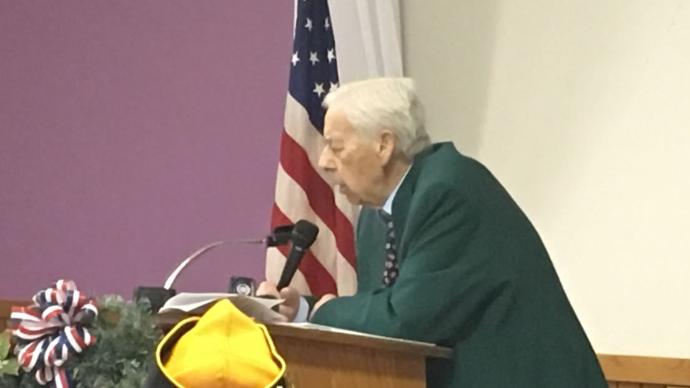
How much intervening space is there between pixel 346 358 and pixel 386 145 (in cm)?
61

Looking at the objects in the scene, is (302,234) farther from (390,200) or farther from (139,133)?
(139,133)

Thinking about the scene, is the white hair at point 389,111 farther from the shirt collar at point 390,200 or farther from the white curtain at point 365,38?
the white curtain at point 365,38

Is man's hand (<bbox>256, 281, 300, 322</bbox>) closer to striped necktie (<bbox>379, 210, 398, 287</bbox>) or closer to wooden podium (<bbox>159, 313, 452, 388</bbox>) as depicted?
striped necktie (<bbox>379, 210, 398, 287</bbox>)

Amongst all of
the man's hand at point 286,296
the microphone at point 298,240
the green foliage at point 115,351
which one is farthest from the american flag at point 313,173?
the green foliage at point 115,351

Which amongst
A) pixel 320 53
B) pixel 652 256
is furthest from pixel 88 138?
pixel 652 256

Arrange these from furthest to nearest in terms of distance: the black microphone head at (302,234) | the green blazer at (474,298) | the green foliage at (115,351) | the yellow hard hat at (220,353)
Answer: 1. the black microphone head at (302,234)
2. the green blazer at (474,298)
3. the green foliage at (115,351)
4. the yellow hard hat at (220,353)

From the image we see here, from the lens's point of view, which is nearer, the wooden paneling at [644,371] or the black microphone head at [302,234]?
the black microphone head at [302,234]

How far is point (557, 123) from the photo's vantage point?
9.67 ft

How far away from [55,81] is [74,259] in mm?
530

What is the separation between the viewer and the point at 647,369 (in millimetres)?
2654

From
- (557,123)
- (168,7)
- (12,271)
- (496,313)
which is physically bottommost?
(12,271)

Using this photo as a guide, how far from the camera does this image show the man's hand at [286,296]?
2.28 metres

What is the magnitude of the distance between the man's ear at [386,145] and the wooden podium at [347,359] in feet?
1.68

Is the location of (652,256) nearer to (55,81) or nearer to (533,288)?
(533,288)
